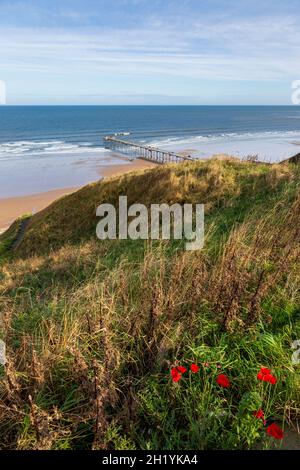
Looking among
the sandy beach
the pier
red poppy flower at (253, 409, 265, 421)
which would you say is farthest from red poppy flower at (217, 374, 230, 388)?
the pier

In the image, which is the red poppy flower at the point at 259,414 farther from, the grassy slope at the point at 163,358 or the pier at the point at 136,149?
the pier at the point at 136,149

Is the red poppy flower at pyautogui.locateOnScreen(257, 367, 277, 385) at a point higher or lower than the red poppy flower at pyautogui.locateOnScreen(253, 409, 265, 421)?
higher

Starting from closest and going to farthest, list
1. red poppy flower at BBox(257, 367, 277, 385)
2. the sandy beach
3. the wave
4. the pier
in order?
red poppy flower at BBox(257, 367, 277, 385) < the sandy beach < the pier < the wave

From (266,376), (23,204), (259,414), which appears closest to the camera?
(259,414)

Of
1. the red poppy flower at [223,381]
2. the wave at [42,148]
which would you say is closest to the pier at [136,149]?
the wave at [42,148]

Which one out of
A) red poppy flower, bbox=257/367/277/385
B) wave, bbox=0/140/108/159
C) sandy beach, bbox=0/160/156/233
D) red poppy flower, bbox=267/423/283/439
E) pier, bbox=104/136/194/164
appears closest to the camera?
red poppy flower, bbox=267/423/283/439

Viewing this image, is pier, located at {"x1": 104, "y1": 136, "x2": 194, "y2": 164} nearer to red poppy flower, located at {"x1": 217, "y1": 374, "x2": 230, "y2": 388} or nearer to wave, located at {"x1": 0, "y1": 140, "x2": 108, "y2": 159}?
wave, located at {"x1": 0, "y1": 140, "x2": 108, "y2": 159}

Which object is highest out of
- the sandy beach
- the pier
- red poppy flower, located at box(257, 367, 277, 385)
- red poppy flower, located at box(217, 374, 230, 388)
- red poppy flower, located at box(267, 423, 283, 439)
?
the pier

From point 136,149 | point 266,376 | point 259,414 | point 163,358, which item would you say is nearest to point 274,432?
point 259,414

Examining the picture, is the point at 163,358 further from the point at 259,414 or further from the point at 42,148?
the point at 42,148

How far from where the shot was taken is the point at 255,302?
360 centimetres

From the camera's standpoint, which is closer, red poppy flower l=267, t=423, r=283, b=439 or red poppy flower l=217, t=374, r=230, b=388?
red poppy flower l=267, t=423, r=283, b=439

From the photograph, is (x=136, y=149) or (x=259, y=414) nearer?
(x=259, y=414)
